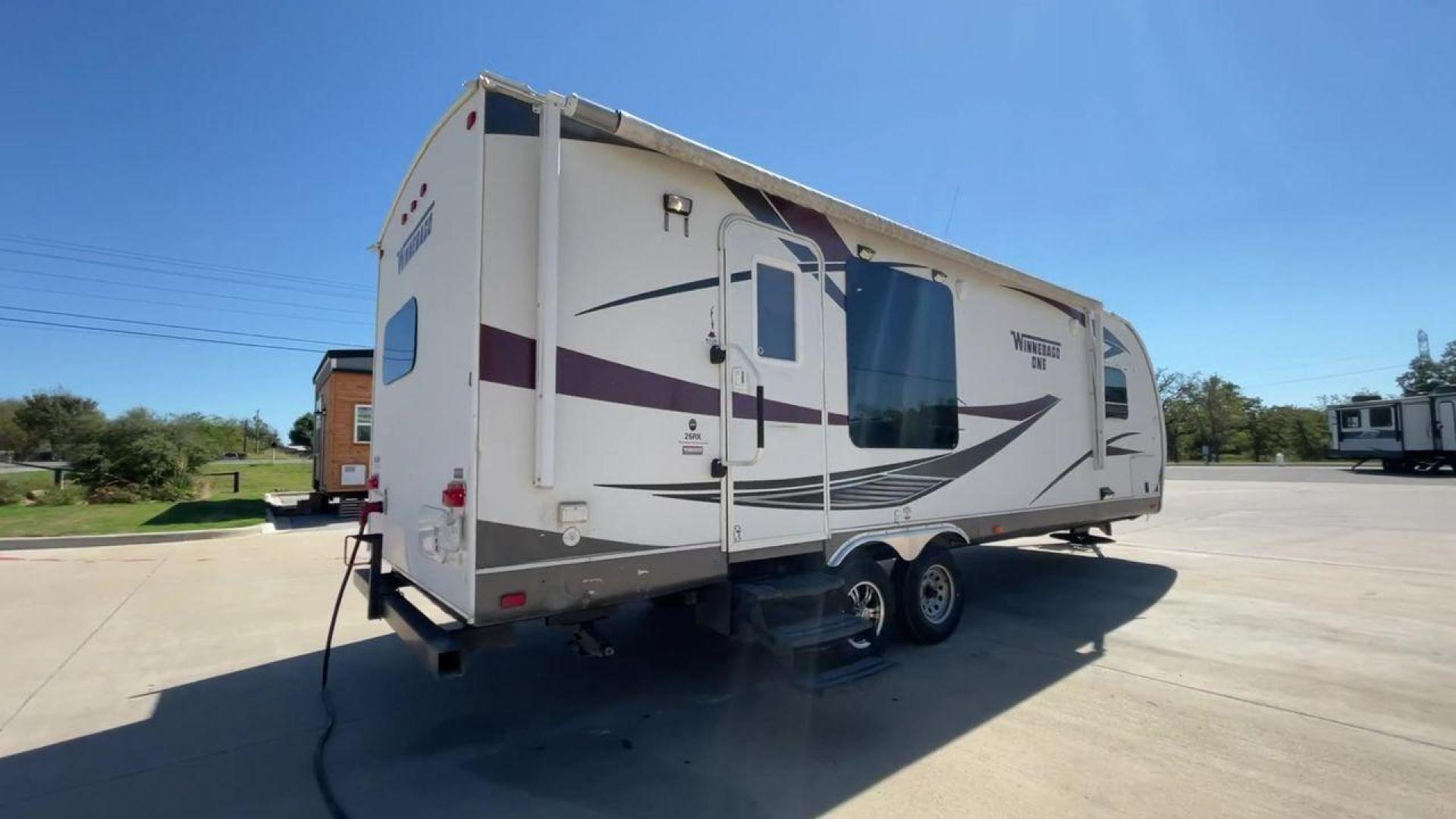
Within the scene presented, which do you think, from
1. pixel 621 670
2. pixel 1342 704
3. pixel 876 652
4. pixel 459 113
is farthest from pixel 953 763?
pixel 459 113

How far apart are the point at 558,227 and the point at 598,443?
42.5 inches

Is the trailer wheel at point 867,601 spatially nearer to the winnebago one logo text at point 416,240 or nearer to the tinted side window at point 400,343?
the tinted side window at point 400,343

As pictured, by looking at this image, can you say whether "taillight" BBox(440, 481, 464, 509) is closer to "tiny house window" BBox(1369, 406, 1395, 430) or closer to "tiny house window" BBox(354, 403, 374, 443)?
"tiny house window" BBox(354, 403, 374, 443)

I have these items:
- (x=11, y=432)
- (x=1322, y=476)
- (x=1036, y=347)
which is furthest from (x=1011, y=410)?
(x=11, y=432)

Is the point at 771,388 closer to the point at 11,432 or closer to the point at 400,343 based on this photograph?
the point at 400,343

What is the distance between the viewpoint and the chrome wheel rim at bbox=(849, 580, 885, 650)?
462 centimetres

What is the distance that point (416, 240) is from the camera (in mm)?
4266

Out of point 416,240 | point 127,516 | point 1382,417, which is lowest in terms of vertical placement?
point 127,516

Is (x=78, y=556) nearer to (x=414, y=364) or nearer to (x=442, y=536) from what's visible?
(x=414, y=364)

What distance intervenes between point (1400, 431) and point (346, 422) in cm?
3818

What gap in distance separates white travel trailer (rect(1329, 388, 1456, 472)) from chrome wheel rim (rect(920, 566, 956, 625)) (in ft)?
106

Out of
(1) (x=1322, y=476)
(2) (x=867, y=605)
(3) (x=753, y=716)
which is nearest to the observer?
(3) (x=753, y=716)

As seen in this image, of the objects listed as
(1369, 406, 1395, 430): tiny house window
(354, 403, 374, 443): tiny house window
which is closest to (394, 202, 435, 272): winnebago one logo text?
(354, 403, 374, 443): tiny house window

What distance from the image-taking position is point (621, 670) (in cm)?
489
